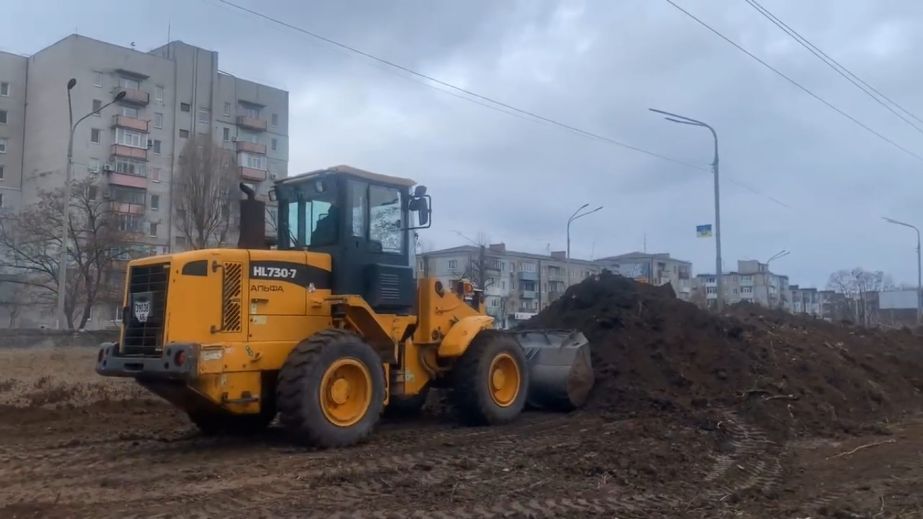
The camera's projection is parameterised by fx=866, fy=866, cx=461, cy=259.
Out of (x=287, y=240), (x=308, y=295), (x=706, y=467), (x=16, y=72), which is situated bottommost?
(x=706, y=467)

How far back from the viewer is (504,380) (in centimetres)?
1269

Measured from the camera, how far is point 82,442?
10.7 meters

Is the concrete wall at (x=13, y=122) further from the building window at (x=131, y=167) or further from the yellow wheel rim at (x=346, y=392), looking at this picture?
the yellow wheel rim at (x=346, y=392)

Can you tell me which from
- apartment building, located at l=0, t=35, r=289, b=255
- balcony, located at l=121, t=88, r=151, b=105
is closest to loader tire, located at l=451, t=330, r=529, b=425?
apartment building, located at l=0, t=35, r=289, b=255

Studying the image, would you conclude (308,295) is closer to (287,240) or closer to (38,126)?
(287,240)

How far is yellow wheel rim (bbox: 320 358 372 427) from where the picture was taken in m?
9.83

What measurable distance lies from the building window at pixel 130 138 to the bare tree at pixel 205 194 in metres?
24.9

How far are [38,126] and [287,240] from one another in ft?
177

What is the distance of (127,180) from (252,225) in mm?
51030

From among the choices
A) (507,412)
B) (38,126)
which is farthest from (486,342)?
(38,126)

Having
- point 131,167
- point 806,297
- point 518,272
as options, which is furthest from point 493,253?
point 806,297

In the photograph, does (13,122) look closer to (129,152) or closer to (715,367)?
(129,152)

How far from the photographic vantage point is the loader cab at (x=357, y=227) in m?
11.2

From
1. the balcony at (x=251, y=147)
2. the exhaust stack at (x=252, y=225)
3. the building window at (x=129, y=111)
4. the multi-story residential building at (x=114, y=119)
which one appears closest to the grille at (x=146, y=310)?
the exhaust stack at (x=252, y=225)
